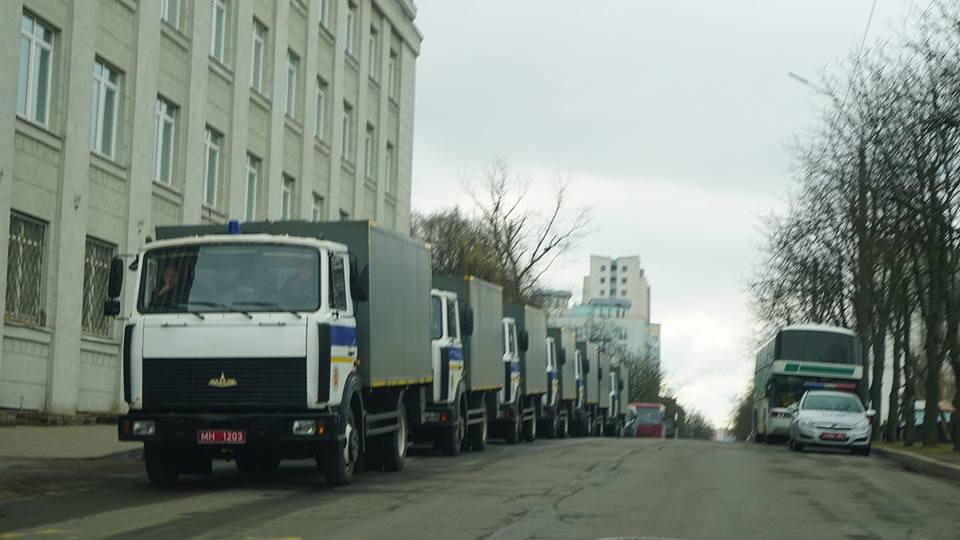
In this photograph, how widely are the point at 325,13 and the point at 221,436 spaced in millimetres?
30536

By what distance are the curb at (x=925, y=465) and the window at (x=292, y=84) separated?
18.6 metres

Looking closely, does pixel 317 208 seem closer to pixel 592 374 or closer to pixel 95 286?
pixel 592 374

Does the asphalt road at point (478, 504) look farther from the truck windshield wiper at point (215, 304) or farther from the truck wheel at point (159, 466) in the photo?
the truck windshield wiper at point (215, 304)

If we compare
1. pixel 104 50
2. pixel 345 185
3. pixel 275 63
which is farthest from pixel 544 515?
pixel 345 185

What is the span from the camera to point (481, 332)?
27.4m

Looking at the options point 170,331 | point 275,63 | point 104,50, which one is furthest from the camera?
point 275,63

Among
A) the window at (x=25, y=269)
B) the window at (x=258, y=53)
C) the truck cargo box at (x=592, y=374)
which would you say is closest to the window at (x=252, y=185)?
the window at (x=258, y=53)

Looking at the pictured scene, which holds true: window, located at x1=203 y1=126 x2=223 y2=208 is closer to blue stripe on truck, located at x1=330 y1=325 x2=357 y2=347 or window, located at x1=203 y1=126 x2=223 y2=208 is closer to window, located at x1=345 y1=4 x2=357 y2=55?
window, located at x1=345 y1=4 x2=357 y2=55

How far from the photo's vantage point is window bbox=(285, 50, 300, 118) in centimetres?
4094

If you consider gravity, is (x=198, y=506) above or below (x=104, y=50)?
below

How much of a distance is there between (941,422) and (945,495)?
23592 millimetres

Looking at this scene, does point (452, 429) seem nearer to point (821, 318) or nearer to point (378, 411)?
point (378, 411)

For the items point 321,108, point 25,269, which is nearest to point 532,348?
point 321,108

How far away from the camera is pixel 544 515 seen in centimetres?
1318
